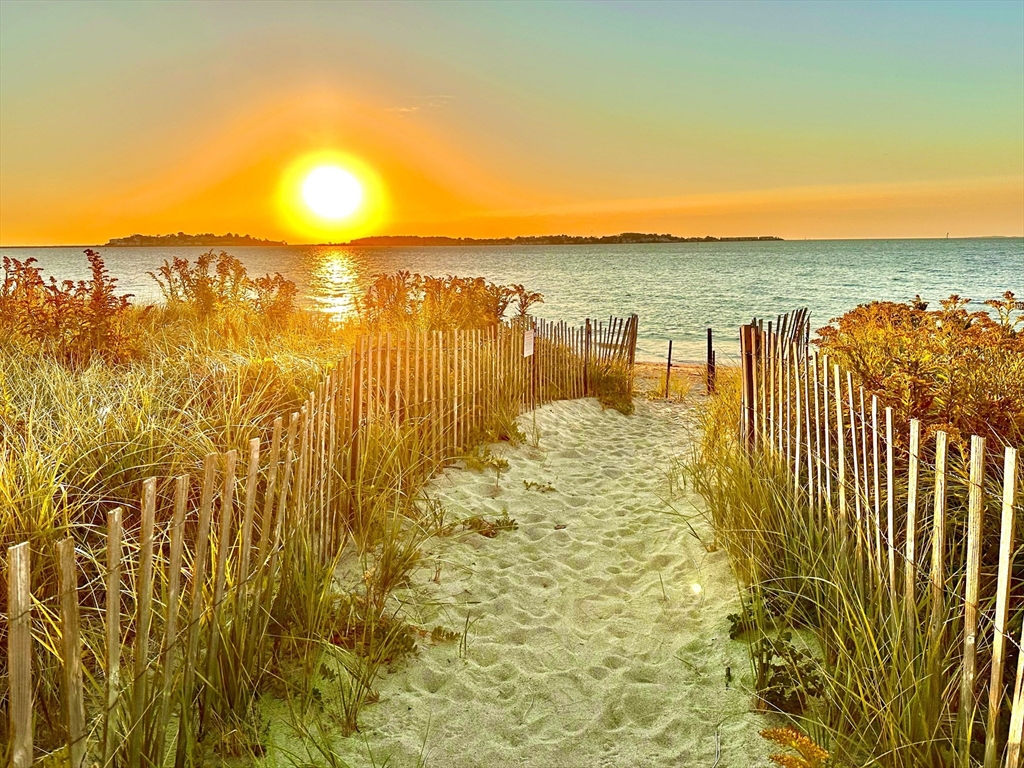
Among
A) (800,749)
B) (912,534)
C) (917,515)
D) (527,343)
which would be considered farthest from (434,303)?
(800,749)

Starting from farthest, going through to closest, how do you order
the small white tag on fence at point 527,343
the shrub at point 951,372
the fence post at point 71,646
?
the small white tag on fence at point 527,343, the shrub at point 951,372, the fence post at point 71,646

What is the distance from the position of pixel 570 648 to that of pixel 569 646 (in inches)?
0.8

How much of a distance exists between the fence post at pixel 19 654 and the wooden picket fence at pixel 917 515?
3.03 meters

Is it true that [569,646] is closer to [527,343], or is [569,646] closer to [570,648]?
[570,648]

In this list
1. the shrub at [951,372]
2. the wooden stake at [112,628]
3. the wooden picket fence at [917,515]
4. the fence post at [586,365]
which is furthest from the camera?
the fence post at [586,365]

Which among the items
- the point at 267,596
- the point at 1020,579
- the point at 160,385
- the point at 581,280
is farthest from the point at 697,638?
the point at 581,280

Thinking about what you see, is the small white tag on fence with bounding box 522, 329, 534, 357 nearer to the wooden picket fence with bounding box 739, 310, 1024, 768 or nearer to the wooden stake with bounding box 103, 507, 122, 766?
the wooden picket fence with bounding box 739, 310, 1024, 768

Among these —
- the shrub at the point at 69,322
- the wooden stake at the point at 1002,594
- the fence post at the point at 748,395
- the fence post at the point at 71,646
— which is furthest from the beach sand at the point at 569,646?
the shrub at the point at 69,322

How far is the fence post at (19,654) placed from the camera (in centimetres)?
174

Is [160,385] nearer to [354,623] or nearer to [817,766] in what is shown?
[354,623]

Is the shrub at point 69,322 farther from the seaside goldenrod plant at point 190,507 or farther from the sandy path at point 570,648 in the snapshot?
the sandy path at point 570,648

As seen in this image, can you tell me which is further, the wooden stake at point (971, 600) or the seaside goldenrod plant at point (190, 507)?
the seaside goldenrod plant at point (190, 507)

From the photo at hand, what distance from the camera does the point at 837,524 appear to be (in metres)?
3.89

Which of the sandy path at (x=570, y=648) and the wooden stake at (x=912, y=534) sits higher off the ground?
the wooden stake at (x=912, y=534)
